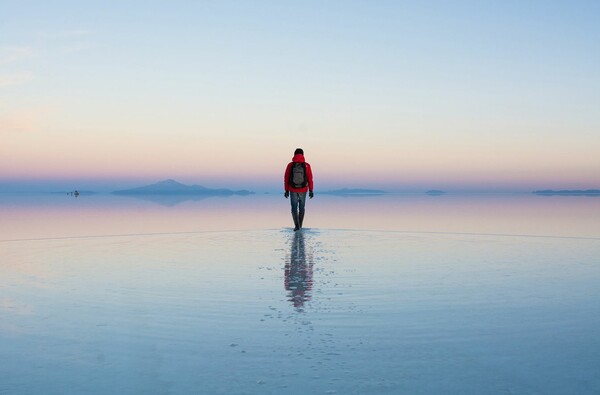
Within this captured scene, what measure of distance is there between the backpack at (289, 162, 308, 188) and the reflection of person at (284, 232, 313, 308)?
5.98 m

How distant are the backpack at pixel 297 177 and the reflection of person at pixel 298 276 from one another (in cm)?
598

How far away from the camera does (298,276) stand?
11.1 m

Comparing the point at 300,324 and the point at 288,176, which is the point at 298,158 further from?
the point at 300,324

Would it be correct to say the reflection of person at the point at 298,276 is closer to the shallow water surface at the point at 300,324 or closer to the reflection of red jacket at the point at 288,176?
the shallow water surface at the point at 300,324

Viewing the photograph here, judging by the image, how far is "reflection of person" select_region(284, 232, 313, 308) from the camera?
8873mm

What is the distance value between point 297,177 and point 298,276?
11.2 metres

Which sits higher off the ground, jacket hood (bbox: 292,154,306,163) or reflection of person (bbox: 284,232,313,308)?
jacket hood (bbox: 292,154,306,163)

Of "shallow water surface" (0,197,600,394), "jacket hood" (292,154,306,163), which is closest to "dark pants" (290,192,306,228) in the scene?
"jacket hood" (292,154,306,163)

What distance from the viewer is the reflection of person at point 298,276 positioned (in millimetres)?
8873

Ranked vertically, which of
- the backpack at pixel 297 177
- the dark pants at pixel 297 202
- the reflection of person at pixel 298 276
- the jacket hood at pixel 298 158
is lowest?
the reflection of person at pixel 298 276

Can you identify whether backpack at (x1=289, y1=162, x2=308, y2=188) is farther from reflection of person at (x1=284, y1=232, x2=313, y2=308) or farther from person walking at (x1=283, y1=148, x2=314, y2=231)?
reflection of person at (x1=284, y1=232, x2=313, y2=308)

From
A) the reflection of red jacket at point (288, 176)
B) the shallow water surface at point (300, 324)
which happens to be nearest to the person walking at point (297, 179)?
the reflection of red jacket at point (288, 176)

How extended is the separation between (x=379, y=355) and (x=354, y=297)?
314 cm

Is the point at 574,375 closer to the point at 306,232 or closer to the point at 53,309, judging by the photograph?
the point at 53,309
